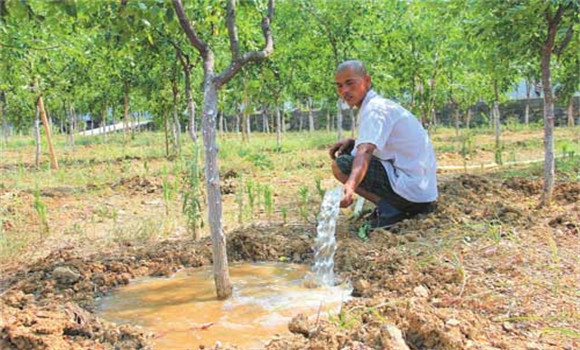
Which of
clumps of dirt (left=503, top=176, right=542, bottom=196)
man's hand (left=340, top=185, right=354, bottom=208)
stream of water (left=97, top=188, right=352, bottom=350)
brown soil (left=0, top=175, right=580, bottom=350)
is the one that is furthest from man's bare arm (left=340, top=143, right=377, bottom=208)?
clumps of dirt (left=503, top=176, right=542, bottom=196)

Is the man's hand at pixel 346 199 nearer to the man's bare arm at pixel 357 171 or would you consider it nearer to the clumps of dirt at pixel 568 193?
the man's bare arm at pixel 357 171

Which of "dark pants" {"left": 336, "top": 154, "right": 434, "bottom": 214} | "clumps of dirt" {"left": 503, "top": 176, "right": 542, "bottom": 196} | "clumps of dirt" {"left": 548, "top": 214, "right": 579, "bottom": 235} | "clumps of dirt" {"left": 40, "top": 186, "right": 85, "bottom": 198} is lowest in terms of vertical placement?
"clumps of dirt" {"left": 40, "top": 186, "right": 85, "bottom": 198}

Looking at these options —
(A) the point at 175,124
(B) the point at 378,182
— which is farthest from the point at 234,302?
(A) the point at 175,124

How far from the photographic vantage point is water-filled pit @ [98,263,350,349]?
261cm

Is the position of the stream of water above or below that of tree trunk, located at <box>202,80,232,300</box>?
below

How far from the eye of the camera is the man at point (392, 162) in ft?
13.8

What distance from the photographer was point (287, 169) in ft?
34.2

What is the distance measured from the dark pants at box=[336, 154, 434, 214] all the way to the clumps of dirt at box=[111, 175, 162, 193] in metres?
4.25

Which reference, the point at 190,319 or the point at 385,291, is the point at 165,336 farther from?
the point at 385,291

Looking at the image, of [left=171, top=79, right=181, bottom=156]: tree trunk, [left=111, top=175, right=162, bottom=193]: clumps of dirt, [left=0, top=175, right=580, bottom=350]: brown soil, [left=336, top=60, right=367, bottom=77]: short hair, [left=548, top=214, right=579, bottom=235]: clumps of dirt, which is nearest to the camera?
[left=0, top=175, right=580, bottom=350]: brown soil

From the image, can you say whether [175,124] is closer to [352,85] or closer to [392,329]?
[352,85]

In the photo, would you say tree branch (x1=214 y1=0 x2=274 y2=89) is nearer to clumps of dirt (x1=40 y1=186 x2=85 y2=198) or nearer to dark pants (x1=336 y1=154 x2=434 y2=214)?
dark pants (x1=336 y1=154 x2=434 y2=214)

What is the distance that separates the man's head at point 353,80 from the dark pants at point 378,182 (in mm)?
526

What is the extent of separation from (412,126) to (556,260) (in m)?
1.62
